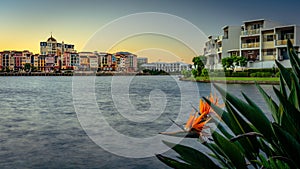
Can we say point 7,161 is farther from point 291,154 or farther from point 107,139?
point 291,154

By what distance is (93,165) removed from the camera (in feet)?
15.8

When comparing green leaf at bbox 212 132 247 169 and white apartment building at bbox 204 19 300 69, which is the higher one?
white apartment building at bbox 204 19 300 69

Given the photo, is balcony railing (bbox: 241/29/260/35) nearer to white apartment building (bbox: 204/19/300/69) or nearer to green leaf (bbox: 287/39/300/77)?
white apartment building (bbox: 204/19/300/69)

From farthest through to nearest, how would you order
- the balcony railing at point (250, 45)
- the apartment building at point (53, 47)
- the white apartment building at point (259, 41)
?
the apartment building at point (53, 47) → the balcony railing at point (250, 45) → the white apartment building at point (259, 41)

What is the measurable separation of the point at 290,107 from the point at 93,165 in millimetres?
4298

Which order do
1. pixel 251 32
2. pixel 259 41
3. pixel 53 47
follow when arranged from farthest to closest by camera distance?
pixel 53 47
pixel 251 32
pixel 259 41

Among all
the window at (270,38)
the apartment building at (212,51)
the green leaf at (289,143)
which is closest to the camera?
the green leaf at (289,143)

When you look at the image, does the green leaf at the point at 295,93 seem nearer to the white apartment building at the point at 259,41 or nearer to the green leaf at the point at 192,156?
the green leaf at the point at 192,156

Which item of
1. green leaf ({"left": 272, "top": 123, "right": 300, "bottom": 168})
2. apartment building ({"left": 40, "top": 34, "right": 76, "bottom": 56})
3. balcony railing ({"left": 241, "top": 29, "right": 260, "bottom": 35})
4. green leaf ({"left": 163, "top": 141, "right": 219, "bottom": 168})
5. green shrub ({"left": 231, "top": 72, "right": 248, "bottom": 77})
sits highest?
apartment building ({"left": 40, "top": 34, "right": 76, "bottom": 56})

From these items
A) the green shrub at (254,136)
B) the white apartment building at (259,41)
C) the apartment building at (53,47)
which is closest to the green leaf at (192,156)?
the green shrub at (254,136)

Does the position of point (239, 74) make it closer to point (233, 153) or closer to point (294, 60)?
point (294, 60)

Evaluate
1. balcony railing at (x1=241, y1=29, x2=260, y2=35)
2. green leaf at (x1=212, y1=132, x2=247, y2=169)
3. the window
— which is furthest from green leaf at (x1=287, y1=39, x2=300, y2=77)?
balcony railing at (x1=241, y1=29, x2=260, y2=35)

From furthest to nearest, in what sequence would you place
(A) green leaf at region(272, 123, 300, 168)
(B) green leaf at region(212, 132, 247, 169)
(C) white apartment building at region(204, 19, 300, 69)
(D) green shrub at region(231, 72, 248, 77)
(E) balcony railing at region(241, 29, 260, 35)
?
1. (E) balcony railing at region(241, 29, 260, 35)
2. (C) white apartment building at region(204, 19, 300, 69)
3. (D) green shrub at region(231, 72, 248, 77)
4. (B) green leaf at region(212, 132, 247, 169)
5. (A) green leaf at region(272, 123, 300, 168)

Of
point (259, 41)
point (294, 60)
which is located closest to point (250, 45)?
point (259, 41)
